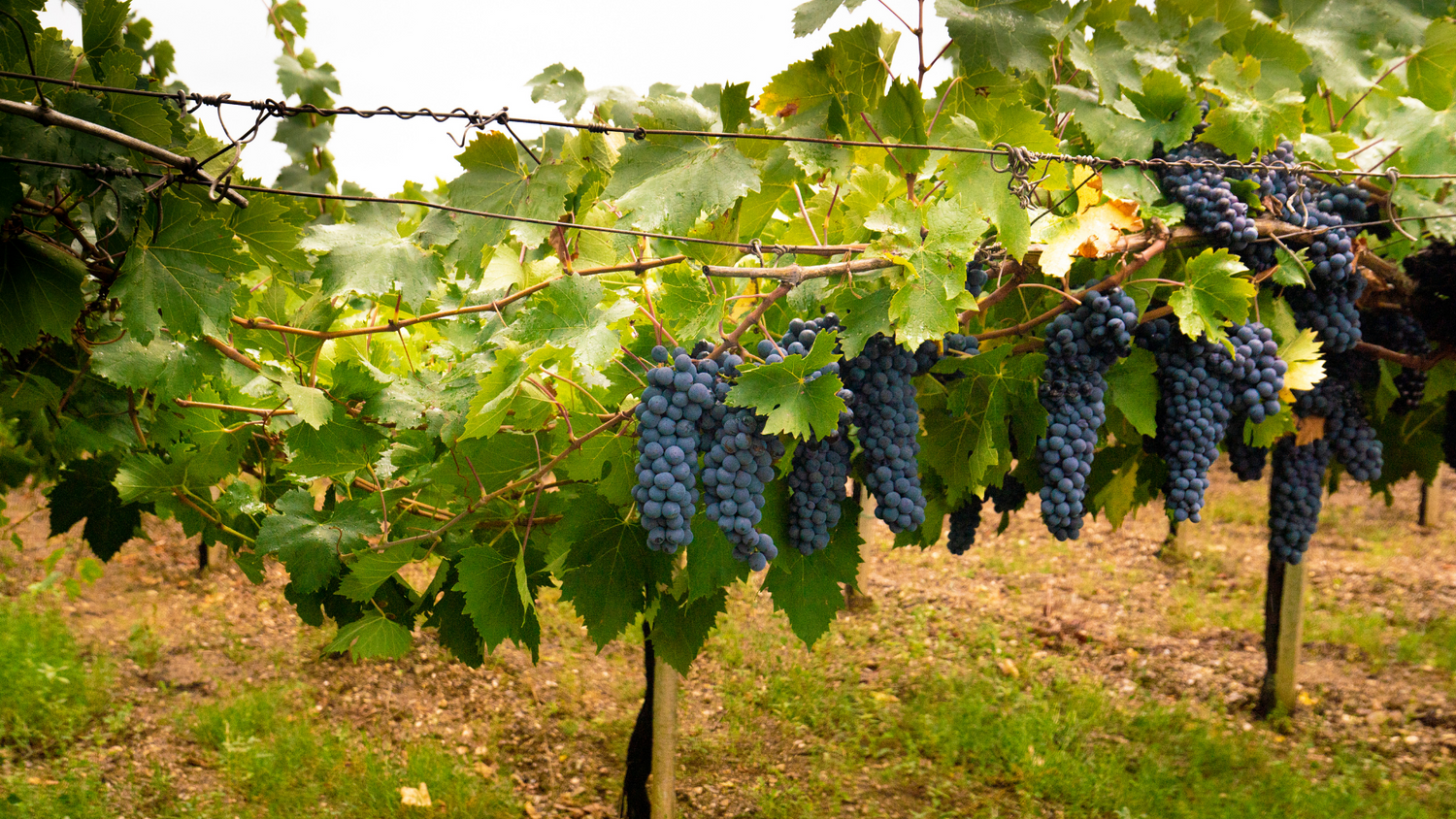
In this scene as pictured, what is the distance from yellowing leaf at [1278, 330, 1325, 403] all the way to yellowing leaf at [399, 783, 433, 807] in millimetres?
3896

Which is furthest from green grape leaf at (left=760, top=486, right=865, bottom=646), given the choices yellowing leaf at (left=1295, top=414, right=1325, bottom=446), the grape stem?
yellowing leaf at (left=1295, top=414, right=1325, bottom=446)

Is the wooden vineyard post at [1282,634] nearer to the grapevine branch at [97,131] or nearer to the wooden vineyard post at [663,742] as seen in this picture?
the wooden vineyard post at [663,742]

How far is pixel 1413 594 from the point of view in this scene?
698 cm

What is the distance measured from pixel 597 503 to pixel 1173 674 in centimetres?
532

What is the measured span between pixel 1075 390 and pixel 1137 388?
0.94 ft

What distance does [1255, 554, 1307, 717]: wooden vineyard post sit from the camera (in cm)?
509

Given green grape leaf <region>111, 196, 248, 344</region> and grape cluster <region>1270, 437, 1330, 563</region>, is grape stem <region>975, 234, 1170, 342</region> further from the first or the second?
green grape leaf <region>111, 196, 248, 344</region>

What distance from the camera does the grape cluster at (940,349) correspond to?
6.23 ft

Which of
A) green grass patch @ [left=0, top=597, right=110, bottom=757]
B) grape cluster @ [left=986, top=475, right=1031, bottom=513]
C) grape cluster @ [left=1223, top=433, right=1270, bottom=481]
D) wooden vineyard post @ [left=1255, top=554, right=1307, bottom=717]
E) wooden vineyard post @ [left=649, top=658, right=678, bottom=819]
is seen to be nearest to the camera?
grape cluster @ [left=1223, top=433, right=1270, bottom=481]

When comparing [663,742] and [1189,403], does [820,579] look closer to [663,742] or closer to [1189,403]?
[1189,403]

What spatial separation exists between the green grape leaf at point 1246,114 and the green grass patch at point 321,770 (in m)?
4.03

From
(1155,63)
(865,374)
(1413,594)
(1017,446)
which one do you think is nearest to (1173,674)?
(1413,594)

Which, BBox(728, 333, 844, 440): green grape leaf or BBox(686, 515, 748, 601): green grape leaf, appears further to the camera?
BBox(686, 515, 748, 601): green grape leaf

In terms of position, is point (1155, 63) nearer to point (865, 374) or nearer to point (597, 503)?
point (865, 374)
